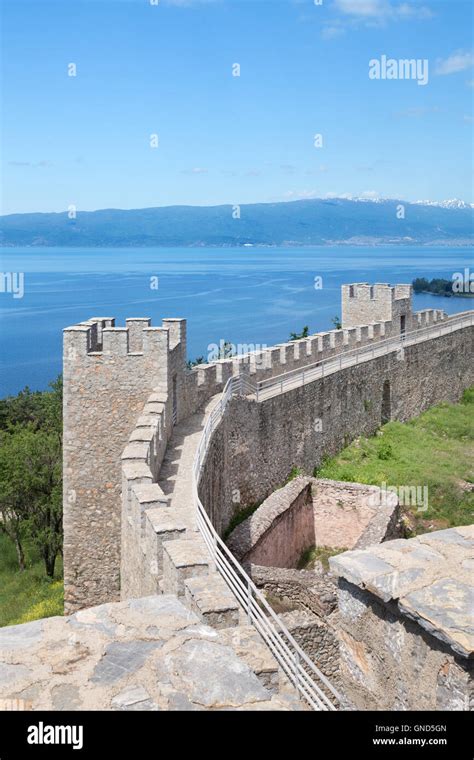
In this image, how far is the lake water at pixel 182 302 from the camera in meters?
63.6

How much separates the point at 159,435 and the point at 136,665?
19.4ft

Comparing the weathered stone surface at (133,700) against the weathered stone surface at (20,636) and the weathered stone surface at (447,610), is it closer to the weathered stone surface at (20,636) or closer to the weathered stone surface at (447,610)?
the weathered stone surface at (20,636)

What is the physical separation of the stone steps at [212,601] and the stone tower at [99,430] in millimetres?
5915

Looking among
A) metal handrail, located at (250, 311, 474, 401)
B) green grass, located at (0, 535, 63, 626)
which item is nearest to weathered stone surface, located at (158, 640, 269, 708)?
green grass, located at (0, 535, 63, 626)

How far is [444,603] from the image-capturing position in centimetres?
432

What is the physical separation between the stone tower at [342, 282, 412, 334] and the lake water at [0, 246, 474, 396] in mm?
31288

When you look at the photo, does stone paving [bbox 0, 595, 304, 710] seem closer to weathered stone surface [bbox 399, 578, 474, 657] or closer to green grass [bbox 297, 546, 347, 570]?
weathered stone surface [bbox 399, 578, 474, 657]

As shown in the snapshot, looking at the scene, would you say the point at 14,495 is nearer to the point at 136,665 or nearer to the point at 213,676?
the point at 136,665

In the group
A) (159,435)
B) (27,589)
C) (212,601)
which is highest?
(159,435)

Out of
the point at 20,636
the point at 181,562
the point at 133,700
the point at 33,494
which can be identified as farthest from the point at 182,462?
the point at 33,494

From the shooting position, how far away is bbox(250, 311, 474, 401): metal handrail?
15836mm

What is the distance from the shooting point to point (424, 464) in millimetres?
18641

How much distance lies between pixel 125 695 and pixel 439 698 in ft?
5.85
